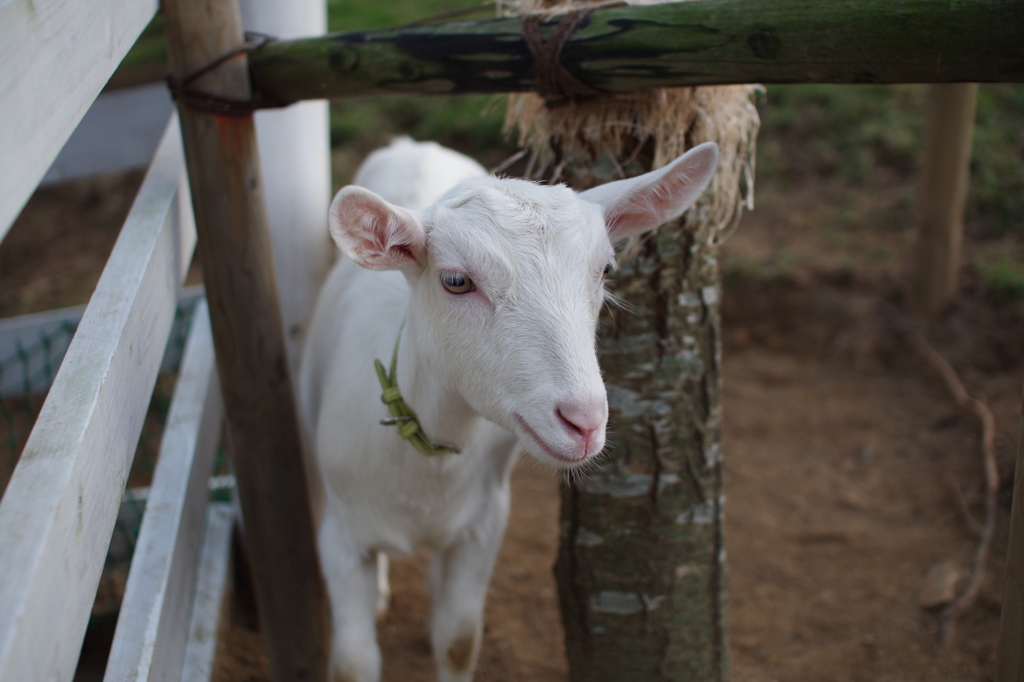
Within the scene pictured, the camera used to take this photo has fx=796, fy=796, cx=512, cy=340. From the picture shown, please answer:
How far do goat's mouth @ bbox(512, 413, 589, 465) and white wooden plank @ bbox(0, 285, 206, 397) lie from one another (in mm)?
2620

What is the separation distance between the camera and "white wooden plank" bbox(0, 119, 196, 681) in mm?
1146

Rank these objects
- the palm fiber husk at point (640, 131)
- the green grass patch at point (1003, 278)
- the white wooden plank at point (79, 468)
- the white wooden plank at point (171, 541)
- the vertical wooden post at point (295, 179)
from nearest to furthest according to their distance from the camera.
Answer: the white wooden plank at point (79, 468)
the white wooden plank at point (171, 541)
the palm fiber husk at point (640, 131)
the vertical wooden post at point (295, 179)
the green grass patch at point (1003, 278)

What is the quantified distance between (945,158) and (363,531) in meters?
3.81

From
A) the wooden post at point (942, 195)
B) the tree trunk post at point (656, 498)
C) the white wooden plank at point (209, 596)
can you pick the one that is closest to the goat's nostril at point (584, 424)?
the tree trunk post at point (656, 498)

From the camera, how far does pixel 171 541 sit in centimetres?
229

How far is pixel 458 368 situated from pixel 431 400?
21 cm

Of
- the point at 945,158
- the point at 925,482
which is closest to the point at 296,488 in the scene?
the point at 925,482

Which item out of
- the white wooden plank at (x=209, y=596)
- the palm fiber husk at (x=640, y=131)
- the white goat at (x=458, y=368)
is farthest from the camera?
the white wooden plank at (x=209, y=596)

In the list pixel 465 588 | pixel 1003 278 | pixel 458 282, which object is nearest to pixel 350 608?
pixel 465 588

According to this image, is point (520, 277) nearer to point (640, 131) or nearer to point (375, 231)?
point (375, 231)

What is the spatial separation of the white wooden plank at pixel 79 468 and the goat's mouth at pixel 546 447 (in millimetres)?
832

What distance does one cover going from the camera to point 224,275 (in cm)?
244

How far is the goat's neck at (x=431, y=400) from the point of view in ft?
6.66

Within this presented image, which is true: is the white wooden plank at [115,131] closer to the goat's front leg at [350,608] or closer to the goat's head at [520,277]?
the goat's front leg at [350,608]
